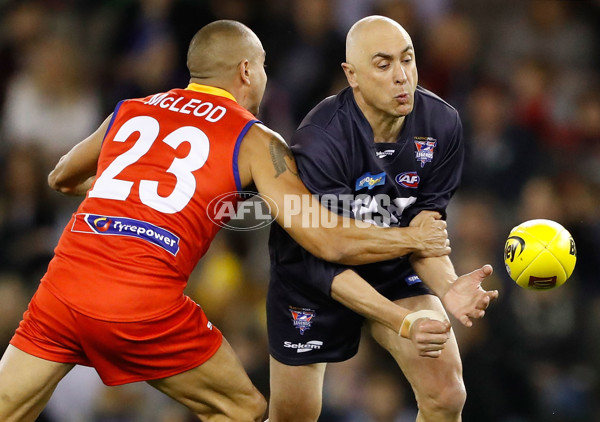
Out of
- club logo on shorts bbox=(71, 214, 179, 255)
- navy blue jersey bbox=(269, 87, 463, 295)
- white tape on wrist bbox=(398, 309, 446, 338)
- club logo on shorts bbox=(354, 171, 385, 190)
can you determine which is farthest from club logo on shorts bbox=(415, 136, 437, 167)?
club logo on shorts bbox=(71, 214, 179, 255)

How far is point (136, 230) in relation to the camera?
4062 millimetres

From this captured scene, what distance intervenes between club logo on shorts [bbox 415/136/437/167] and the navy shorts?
66 centimetres

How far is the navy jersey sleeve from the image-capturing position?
4.78 meters

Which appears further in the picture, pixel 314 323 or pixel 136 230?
pixel 314 323

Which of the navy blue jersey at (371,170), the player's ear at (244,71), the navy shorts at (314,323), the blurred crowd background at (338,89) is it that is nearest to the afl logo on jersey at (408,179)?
the navy blue jersey at (371,170)

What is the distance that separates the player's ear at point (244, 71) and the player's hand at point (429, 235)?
1.17 meters

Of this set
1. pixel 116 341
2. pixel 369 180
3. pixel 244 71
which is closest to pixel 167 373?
pixel 116 341

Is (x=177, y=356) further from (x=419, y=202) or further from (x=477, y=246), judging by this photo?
(x=477, y=246)

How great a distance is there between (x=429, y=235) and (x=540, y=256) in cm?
59

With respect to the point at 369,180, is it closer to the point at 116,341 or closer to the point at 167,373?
the point at 167,373

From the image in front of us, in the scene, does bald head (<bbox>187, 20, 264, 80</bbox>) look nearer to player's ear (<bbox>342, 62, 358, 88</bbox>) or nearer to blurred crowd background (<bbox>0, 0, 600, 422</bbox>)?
player's ear (<bbox>342, 62, 358, 88</bbox>)

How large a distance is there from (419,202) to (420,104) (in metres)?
0.54

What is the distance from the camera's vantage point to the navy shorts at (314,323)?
484 centimetres

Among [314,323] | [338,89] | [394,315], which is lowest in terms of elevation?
[314,323]
